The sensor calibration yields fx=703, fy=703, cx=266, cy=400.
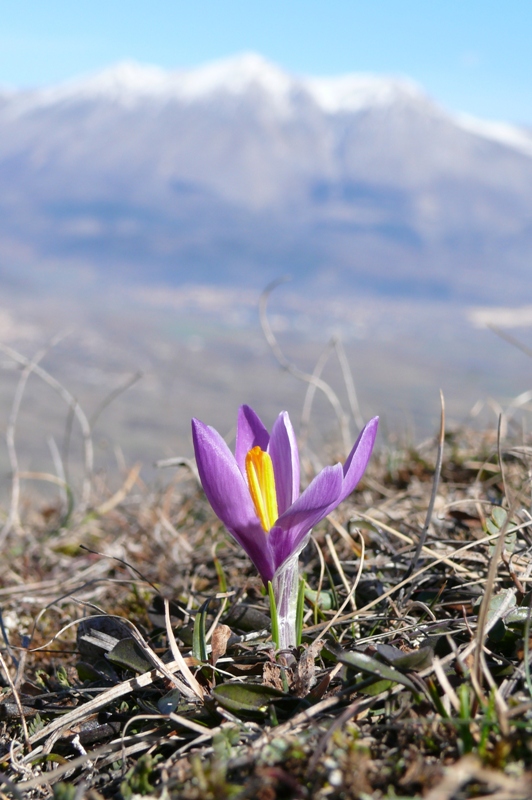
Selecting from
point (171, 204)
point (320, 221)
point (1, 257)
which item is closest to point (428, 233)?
point (320, 221)

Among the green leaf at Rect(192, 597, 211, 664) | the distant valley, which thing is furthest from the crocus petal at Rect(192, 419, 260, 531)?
the distant valley

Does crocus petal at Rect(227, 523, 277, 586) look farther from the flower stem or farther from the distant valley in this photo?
the distant valley

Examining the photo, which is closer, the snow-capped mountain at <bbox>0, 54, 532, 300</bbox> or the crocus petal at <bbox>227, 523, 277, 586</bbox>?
the crocus petal at <bbox>227, 523, 277, 586</bbox>

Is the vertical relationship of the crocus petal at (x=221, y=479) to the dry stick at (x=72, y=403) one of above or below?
above

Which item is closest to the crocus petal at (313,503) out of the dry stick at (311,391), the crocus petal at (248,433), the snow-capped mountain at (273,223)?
the crocus petal at (248,433)

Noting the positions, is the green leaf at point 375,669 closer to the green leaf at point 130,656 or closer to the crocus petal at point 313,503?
the crocus petal at point 313,503

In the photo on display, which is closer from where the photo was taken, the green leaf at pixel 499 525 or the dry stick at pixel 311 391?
the green leaf at pixel 499 525
